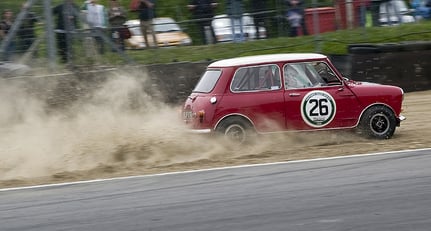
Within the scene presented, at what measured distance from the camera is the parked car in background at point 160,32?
53.3 feet

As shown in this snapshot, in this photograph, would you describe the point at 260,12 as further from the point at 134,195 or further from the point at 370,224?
the point at 370,224

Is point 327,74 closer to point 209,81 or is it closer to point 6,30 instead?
point 209,81

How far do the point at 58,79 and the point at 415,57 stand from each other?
711cm

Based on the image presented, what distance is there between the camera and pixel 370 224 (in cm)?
674

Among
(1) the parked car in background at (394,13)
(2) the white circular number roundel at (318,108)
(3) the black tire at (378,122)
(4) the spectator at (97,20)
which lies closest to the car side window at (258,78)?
(2) the white circular number roundel at (318,108)

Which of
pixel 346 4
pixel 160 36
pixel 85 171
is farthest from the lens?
pixel 346 4

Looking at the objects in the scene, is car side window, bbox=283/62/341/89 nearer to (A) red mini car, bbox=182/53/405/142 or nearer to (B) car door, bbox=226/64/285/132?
(A) red mini car, bbox=182/53/405/142

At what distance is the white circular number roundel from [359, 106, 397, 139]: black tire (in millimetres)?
501

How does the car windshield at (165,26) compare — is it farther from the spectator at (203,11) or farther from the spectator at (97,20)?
the spectator at (97,20)

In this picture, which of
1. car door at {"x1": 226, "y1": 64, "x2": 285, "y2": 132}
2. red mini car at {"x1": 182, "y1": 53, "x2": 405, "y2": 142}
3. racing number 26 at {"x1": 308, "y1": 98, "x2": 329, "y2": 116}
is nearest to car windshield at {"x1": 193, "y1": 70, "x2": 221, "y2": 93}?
red mini car at {"x1": 182, "y1": 53, "x2": 405, "y2": 142}

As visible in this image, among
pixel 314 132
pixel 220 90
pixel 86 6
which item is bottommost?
pixel 314 132

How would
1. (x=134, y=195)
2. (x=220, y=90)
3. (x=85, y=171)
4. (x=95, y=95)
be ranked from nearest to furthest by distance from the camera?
(x=134, y=195), (x=85, y=171), (x=220, y=90), (x=95, y=95)

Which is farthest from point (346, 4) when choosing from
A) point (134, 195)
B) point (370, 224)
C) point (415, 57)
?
point (370, 224)

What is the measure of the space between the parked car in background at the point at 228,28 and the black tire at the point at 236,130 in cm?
572
